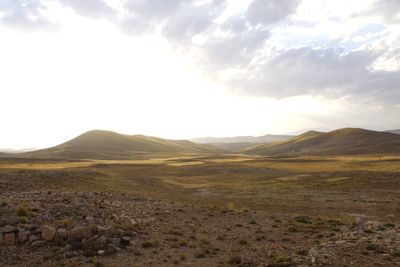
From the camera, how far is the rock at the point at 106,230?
19.9 meters

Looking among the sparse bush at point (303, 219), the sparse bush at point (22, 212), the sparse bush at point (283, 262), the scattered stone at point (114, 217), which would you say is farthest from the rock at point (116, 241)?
the sparse bush at point (303, 219)

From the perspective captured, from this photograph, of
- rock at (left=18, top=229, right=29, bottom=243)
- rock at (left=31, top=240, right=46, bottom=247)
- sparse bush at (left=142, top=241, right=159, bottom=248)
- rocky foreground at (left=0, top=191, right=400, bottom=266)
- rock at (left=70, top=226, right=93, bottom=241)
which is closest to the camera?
rocky foreground at (left=0, top=191, right=400, bottom=266)

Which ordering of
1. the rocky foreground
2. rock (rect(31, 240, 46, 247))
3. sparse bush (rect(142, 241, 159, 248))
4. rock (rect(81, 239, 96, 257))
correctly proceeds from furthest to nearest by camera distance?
sparse bush (rect(142, 241, 159, 248)) → rock (rect(31, 240, 46, 247)) → rock (rect(81, 239, 96, 257)) → the rocky foreground

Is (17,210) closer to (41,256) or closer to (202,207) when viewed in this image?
(41,256)

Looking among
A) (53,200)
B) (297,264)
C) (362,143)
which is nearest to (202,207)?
(53,200)

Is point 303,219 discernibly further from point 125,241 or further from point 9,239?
point 9,239

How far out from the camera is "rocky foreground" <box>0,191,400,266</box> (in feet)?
57.6

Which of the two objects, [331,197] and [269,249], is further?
[331,197]

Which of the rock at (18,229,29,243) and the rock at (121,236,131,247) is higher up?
the rock at (18,229,29,243)

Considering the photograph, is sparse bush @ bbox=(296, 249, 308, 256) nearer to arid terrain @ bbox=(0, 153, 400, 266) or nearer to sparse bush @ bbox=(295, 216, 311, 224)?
arid terrain @ bbox=(0, 153, 400, 266)

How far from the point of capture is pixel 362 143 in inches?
7564

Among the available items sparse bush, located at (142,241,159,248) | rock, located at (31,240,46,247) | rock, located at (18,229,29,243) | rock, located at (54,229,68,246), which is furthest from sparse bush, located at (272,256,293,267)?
rock, located at (18,229,29,243)

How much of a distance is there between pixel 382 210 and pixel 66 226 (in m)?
27.6

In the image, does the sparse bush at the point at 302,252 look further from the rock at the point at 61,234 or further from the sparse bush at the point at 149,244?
the rock at the point at 61,234
